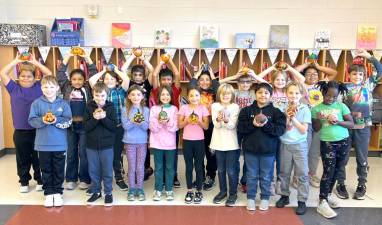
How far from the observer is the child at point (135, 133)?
3.35m

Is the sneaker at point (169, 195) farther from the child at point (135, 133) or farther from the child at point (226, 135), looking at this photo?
the child at point (226, 135)

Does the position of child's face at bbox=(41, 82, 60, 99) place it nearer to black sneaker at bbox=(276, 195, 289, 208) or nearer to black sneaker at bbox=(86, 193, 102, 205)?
black sneaker at bbox=(86, 193, 102, 205)

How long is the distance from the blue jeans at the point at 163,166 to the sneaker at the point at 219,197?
17.4 inches

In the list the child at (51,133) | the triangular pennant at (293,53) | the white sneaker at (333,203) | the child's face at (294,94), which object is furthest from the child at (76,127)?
the triangular pennant at (293,53)

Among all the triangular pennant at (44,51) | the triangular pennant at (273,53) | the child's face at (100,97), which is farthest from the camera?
the triangular pennant at (273,53)

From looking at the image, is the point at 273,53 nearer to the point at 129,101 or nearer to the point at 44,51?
the point at 129,101

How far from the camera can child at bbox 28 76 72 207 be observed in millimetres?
3179

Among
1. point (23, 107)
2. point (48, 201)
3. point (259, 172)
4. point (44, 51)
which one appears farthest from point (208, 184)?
point (44, 51)

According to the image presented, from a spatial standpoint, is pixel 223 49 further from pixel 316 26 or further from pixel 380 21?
pixel 380 21

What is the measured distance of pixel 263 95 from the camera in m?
3.12

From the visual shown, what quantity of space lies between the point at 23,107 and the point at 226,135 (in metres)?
1.95

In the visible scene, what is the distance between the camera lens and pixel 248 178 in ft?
10.7

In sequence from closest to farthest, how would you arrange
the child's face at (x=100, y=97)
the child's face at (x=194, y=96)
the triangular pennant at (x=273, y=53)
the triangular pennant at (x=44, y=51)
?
the child's face at (x=100, y=97) < the child's face at (x=194, y=96) < the triangular pennant at (x=44, y=51) < the triangular pennant at (x=273, y=53)

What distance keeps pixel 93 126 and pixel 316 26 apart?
3552 mm
